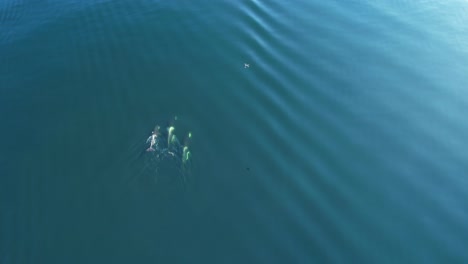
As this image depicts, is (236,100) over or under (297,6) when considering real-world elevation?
under

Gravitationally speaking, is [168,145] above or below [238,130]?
below

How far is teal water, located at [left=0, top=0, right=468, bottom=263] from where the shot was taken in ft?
38.4

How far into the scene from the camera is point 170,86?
16938mm

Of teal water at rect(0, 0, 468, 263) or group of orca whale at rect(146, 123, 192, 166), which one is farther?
group of orca whale at rect(146, 123, 192, 166)

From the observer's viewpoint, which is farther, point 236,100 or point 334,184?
point 236,100

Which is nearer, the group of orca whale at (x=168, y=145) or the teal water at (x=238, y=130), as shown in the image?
the teal water at (x=238, y=130)

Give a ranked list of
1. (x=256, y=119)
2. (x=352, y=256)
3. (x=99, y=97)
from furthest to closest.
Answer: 1. (x=99, y=97)
2. (x=256, y=119)
3. (x=352, y=256)

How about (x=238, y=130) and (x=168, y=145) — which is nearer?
(x=168, y=145)

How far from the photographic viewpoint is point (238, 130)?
15.0 m

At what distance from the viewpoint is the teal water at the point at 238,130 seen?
1170 cm

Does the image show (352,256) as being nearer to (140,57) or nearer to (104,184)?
(104,184)

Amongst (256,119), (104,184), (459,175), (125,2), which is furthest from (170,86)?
(459,175)

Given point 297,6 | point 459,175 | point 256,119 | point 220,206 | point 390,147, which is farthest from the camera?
point 297,6

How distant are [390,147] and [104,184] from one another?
11489 mm
